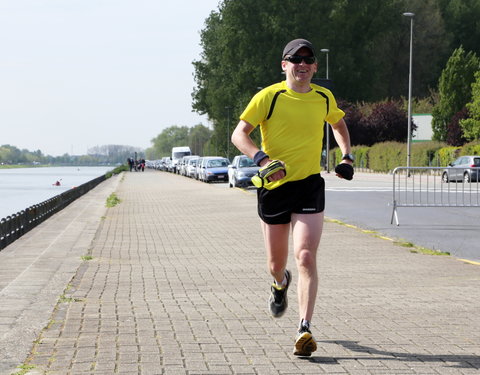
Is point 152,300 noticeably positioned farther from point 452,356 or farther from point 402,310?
point 452,356

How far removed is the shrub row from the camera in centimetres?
5047

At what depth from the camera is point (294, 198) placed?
5.90 meters

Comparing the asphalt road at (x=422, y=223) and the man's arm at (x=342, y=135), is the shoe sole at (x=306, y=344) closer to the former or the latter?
the man's arm at (x=342, y=135)

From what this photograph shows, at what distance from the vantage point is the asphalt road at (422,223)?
13781mm

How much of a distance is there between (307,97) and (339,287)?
137 inches

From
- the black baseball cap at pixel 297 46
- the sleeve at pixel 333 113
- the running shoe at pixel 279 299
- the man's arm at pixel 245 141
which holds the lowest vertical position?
the running shoe at pixel 279 299

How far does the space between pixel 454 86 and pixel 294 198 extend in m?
61.0

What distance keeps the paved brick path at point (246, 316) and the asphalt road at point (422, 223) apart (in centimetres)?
134

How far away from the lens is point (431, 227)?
16938 mm

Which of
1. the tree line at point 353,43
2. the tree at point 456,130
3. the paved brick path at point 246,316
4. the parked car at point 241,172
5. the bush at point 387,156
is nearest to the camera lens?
the paved brick path at point 246,316

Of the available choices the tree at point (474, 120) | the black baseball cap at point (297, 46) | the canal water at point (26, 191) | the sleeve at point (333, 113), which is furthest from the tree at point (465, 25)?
the black baseball cap at point (297, 46)

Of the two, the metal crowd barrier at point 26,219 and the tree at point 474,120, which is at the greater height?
the tree at point 474,120

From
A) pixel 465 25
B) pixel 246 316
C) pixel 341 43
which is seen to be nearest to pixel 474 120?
pixel 341 43

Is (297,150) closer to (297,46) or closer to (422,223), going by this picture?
(297,46)
